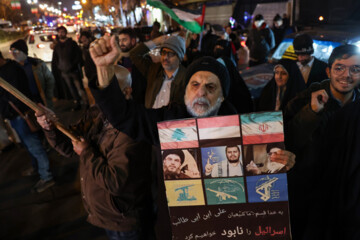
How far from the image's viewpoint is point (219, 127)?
4.54ft

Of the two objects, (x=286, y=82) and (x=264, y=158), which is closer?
(x=264, y=158)

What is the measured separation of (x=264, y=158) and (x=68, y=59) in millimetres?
7039

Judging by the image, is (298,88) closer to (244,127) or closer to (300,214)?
(300,214)

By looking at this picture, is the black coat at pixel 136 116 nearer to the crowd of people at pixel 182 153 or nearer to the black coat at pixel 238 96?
the crowd of people at pixel 182 153

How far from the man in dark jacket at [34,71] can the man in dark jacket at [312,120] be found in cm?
412

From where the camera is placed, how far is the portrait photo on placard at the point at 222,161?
4.58 feet

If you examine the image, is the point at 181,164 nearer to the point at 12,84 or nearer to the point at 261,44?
the point at 12,84

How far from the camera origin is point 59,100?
861cm

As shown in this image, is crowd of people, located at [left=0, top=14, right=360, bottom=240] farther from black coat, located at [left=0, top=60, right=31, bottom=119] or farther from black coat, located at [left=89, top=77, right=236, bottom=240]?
black coat, located at [left=0, top=60, right=31, bottom=119]

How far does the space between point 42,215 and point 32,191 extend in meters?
0.66

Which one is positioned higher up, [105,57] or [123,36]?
[123,36]

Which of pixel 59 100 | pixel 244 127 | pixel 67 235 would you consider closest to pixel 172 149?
pixel 244 127

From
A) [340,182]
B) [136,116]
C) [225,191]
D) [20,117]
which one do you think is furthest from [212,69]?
[20,117]

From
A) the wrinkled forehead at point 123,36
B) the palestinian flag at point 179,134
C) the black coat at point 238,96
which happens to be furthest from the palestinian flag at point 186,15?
the palestinian flag at point 179,134
